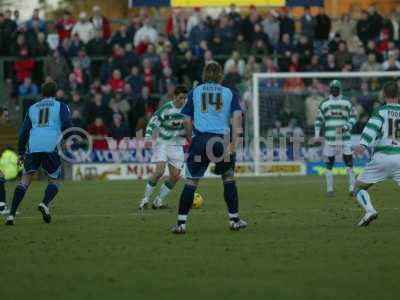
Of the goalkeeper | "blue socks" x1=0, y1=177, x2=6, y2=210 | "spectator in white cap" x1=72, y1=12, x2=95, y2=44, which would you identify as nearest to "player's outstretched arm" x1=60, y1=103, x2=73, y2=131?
"blue socks" x1=0, y1=177, x2=6, y2=210

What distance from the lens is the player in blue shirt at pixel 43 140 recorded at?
50.8 feet

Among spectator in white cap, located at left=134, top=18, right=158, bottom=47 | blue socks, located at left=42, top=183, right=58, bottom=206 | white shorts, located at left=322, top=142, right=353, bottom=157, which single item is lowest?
blue socks, located at left=42, top=183, right=58, bottom=206

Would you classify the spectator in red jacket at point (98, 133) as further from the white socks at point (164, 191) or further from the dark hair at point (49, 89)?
the dark hair at point (49, 89)

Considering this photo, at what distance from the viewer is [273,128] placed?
3009 cm

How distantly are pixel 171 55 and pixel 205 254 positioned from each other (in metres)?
19.4

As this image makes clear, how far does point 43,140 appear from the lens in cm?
1547

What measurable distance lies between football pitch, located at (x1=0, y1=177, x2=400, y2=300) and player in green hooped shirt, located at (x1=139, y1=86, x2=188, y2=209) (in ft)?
1.37

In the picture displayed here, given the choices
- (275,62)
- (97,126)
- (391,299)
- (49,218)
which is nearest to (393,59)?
(275,62)

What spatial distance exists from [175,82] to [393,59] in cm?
629

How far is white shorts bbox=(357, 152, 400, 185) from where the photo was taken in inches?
552

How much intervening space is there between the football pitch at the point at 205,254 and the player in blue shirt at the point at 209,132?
64cm

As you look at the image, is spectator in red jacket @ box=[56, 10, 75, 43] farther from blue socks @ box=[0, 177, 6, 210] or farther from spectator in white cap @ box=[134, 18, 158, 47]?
blue socks @ box=[0, 177, 6, 210]

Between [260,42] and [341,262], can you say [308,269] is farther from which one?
[260,42]

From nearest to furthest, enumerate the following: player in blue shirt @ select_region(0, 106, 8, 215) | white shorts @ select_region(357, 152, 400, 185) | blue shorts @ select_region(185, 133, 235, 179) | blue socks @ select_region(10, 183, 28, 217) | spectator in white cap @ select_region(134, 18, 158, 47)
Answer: blue shorts @ select_region(185, 133, 235, 179) → white shorts @ select_region(357, 152, 400, 185) → blue socks @ select_region(10, 183, 28, 217) → player in blue shirt @ select_region(0, 106, 8, 215) → spectator in white cap @ select_region(134, 18, 158, 47)
